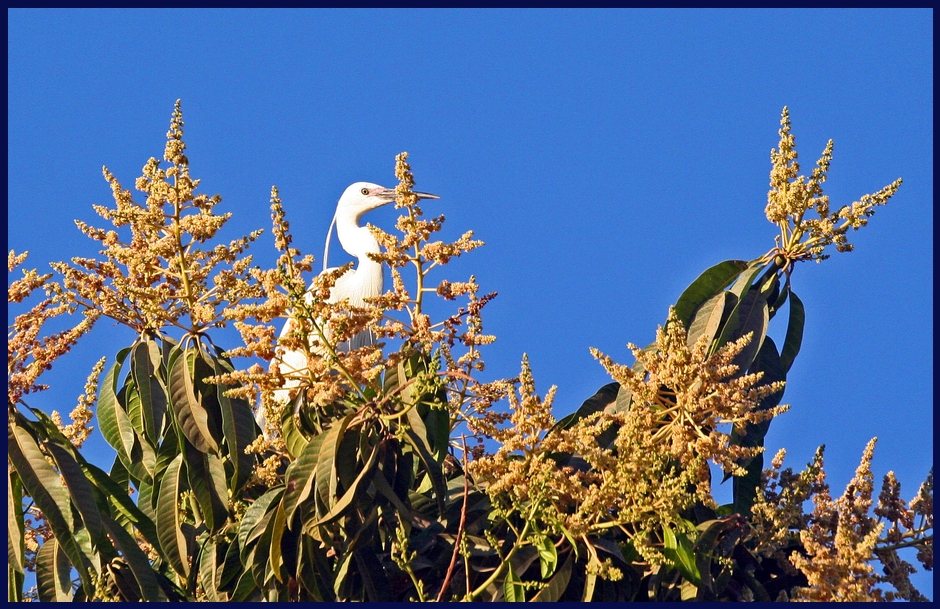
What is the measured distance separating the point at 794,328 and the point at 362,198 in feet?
12.1

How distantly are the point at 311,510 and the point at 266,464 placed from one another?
184mm

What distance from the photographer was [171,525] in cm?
468

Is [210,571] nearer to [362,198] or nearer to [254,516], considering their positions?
[254,516]

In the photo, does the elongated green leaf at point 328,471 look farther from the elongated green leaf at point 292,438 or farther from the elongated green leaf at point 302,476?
the elongated green leaf at point 292,438

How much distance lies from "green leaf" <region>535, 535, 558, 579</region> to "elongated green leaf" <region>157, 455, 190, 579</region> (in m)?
1.10

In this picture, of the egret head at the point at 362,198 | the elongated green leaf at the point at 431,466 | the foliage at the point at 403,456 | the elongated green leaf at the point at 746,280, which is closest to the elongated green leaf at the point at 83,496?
the foliage at the point at 403,456

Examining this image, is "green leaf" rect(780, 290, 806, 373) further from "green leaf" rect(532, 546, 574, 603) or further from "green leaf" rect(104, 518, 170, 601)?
"green leaf" rect(104, 518, 170, 601)

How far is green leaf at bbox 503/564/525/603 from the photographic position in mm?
4109

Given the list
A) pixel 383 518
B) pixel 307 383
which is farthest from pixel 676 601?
pixel 307 383

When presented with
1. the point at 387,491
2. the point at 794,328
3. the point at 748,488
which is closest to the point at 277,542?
the point at 387,491

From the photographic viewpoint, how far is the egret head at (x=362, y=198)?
816 cm

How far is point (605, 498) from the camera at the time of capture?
13.1 ft

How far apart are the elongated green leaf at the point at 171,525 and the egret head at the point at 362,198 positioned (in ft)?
11.8

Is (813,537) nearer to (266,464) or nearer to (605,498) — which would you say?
(605,498)
